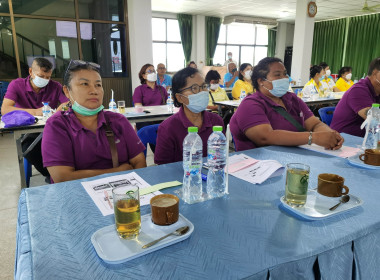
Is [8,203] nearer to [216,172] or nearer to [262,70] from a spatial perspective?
[216,172]

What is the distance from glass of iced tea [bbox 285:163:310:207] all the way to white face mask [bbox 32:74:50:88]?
9.67ft

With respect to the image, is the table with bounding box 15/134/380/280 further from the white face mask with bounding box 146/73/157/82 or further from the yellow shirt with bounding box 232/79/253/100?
the yellow shirt with bounding box 232/79/253/100

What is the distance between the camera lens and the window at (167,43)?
982 cm

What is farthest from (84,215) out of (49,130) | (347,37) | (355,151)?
(347,37)

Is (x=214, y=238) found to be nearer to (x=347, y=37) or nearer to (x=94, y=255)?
(x=94, y=255)

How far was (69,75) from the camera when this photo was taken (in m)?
1.60

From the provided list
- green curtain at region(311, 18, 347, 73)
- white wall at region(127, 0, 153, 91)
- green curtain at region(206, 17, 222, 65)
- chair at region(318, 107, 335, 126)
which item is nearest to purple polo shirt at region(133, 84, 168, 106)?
white wall at region(127, 0, 153, 91)

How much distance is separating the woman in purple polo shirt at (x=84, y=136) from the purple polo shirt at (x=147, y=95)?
8.69 ft

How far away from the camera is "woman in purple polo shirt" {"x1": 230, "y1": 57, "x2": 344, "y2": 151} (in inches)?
67.6

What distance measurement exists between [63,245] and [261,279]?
54 cm

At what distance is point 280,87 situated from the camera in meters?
1.99

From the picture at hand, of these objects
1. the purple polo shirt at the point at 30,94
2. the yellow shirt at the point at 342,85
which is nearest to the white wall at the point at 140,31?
the purple polo shirt at the point at 30,94

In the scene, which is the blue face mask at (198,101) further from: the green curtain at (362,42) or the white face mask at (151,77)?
the green curtain at (362,42)

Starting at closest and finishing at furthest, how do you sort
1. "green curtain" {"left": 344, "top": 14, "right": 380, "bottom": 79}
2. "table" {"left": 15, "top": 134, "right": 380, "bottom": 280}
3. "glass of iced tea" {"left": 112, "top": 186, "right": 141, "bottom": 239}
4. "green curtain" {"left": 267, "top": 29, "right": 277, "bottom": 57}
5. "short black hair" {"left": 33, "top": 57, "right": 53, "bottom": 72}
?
"table" {"left": 15, "top": 134, "right": 380, "bottom": 280} → "glass of iced tea" {"left": 112, "top": 186, "right": 141, "bottom": 239} → "short black hair" {"left": 33, "top": 57, "right": 53, "bottom": 72} → "green curtain" {"left": 344, "top": 14, "right": 380, "bottom": 79} → "green curtain" {"left": 267, "top": 29, "right": 277, "bottom": 57}
